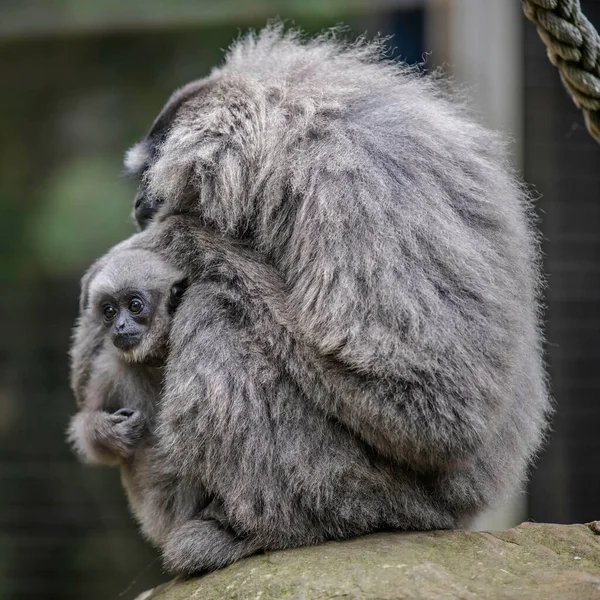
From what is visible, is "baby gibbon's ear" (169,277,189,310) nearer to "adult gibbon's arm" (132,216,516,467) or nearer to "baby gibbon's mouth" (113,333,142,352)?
"baby gibbon's mouth" (113,333,142,352)

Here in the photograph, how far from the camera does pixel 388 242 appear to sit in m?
2.78

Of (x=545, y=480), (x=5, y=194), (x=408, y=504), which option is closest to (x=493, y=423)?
(x=408, y=504)

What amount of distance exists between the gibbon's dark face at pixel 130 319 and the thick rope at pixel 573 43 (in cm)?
170

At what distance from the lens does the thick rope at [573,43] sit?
10.0 ft

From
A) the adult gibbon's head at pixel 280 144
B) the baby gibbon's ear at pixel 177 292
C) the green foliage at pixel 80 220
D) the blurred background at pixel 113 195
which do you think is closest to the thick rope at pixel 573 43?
the adult gibbon's head at pixel 280 144

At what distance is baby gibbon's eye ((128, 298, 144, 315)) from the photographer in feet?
10.7

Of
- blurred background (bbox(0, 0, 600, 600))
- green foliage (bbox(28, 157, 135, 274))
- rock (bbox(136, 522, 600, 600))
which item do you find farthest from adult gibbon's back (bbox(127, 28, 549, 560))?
green foliage (bbox(28, 157, 135, 274))

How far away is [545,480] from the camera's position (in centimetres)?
601

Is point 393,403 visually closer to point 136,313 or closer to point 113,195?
point 136,313

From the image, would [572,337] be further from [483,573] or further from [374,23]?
[483,573]

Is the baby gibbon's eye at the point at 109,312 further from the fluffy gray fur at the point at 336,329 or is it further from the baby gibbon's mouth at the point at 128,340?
the fluffy gray fur at the point at 336,329

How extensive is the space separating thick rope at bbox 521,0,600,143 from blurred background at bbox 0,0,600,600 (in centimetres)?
251

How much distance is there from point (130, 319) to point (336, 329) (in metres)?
0.88

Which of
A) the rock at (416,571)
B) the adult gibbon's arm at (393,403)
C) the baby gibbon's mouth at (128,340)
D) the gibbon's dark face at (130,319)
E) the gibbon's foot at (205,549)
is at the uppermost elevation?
the gibbon's dark face at (130,319)
